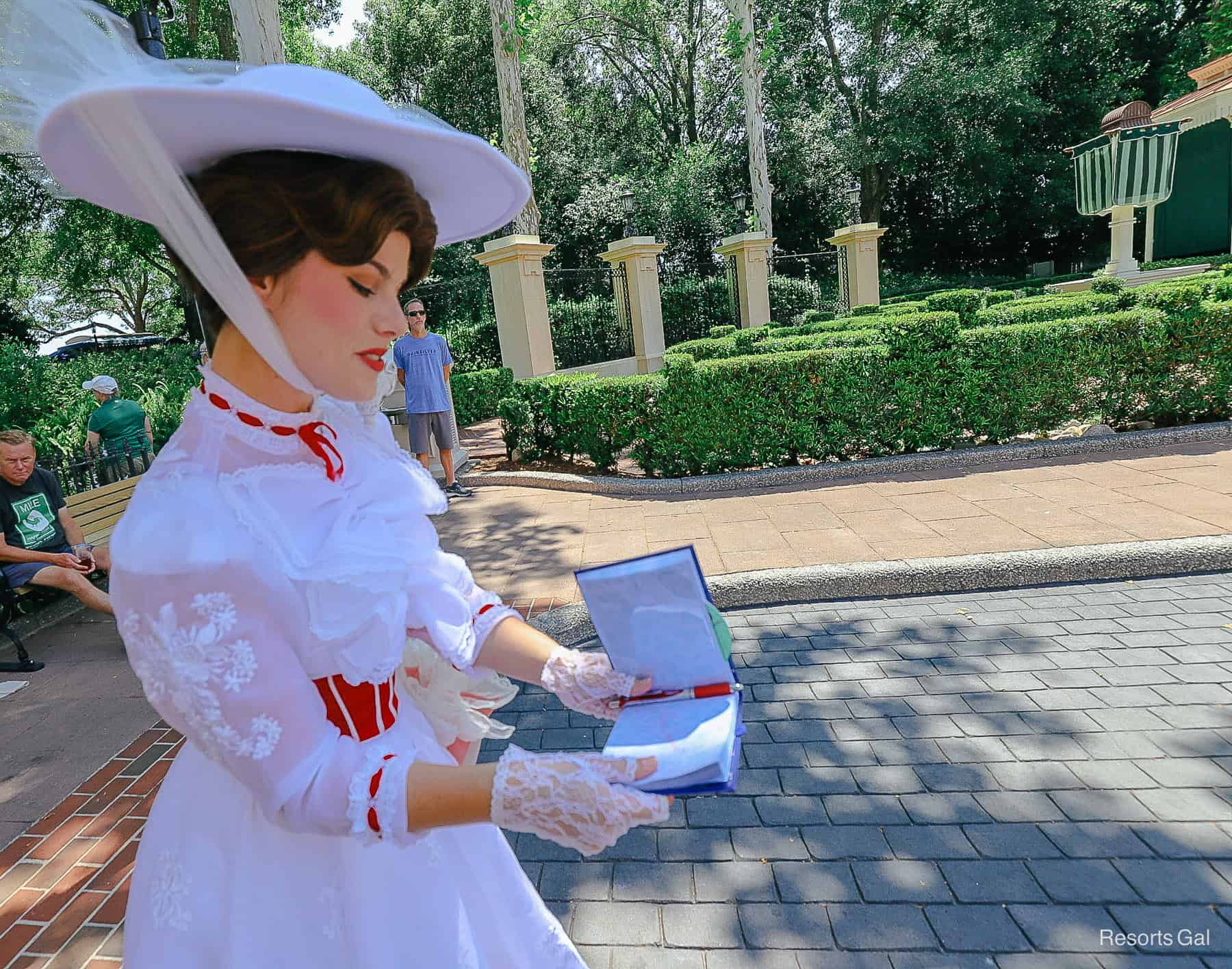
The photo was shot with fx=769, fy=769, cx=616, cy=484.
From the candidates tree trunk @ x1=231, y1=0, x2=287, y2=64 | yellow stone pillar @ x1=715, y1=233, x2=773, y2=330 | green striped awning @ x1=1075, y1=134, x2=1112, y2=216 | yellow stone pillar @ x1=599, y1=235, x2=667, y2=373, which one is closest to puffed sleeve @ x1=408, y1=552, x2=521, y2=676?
tree trunk @ x1=231, y1=0, x2=287, y2=64

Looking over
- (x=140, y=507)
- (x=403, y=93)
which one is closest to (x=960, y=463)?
(x=140, y=507)

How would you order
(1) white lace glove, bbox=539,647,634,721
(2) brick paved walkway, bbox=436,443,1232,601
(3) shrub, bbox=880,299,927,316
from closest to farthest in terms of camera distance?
(1) white lace glove, bbox=539,647,634,721
(2) brick paved walkway, bbox=436,443,1232,601
(3) shrub, bbox=880,299,927,316

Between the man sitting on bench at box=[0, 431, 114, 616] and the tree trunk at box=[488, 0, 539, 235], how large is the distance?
9.14m

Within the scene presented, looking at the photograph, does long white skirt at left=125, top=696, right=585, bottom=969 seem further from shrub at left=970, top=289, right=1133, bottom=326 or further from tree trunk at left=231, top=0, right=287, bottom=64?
tree trunk at left=231, top=0, right=287, bottom=64

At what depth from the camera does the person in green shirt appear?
6.73 meters

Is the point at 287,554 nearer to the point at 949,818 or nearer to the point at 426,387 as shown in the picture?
the point at 949,818

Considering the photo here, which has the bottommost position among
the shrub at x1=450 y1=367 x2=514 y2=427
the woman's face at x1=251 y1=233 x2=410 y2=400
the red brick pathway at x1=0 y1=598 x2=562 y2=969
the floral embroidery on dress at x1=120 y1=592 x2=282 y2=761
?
the red brick pathway at x1=0 y1=598 x2=562 y2=969

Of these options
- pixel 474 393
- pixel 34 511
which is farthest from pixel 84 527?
pixel 474 393

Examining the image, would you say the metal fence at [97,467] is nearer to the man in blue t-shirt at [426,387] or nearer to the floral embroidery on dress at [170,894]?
the man in blue t-shirt at [426,387]

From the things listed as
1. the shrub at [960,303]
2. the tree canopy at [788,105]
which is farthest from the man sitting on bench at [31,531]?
the tree canopy at [788,105]

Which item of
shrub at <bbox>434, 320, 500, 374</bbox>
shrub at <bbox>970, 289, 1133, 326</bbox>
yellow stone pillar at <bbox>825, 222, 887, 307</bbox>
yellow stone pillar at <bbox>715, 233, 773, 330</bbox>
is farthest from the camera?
yellow stone pillar at <bbox>825, 222, 887, 307</bbox>

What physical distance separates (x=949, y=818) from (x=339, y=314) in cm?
251

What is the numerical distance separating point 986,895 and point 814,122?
81.4 ft

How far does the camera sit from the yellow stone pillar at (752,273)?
50.9 ft
